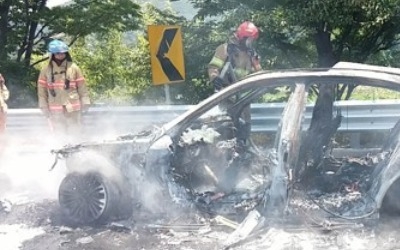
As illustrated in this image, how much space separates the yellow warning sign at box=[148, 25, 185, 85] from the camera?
28.0ft

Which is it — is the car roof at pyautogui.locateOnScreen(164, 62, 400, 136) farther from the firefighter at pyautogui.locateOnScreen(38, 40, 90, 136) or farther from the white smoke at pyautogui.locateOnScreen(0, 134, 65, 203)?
the firefighter at pyautogui.locateOnScreen(38, 40, 90, 136)

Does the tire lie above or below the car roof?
below

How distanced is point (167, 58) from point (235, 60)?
1.11 metres

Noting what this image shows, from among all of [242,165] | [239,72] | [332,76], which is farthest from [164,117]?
[332,76]

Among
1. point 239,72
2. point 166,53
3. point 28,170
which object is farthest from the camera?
point 166,53

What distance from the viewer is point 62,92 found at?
8148 mm

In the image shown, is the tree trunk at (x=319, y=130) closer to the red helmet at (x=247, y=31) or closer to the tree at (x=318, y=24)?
the red helmet at (x=247, y=31)

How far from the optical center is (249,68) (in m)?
8.11

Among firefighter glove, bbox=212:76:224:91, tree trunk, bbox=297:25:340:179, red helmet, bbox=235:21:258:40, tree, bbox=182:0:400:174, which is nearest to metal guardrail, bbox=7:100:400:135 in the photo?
firefighter glove, bbox=212:76:224:91

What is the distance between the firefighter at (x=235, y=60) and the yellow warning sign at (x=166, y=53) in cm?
81

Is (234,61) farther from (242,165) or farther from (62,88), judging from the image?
(242,165)

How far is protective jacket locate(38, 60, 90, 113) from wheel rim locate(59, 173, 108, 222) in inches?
99.1

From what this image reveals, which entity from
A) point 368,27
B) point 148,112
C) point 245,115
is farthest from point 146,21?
point 245,115

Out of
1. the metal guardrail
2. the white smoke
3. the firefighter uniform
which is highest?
the firefighter uniform
